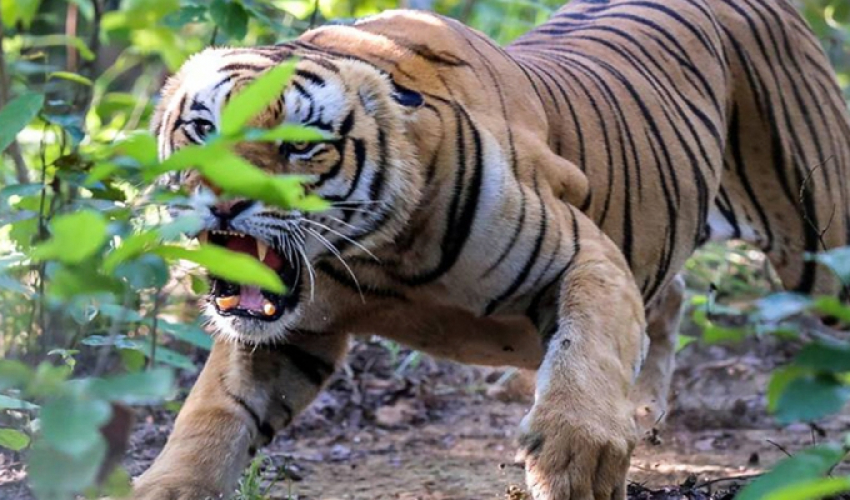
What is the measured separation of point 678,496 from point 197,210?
141 centimetres

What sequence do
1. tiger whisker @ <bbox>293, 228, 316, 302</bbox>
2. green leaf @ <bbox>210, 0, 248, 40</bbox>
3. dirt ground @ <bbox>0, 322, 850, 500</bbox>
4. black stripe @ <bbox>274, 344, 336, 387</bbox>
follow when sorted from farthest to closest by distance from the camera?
green leaf @ <bbox>210, 0, 248, 40</bbox> → dirt ground @ <bbox>0, 322, 850, 500</bbox> → black stripe @ <bbox>274, 344, 336, 387</bbox> → tiger whisker @ <bbox>293, 228, 316, 302</bbox>

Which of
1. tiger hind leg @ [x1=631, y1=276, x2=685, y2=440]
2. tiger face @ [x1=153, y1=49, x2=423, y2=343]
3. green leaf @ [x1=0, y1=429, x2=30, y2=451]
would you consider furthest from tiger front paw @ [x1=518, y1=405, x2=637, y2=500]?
tiger hind leg @ [x1=631, y1=276, x2=685, y2=440]

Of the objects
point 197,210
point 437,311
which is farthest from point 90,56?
point 197,210

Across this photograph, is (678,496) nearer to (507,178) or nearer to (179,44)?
(507,178)

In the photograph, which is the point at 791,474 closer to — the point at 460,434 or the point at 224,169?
the point at 224,169

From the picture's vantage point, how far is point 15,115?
262 centimetres

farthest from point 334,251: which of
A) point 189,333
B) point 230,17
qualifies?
point 230,17

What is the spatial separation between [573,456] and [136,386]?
1.41 m

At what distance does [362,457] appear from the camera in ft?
14.3

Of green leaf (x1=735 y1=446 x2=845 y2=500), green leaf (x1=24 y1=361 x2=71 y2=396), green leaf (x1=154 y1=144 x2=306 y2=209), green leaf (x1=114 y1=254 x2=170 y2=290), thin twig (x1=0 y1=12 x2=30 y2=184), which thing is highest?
green leaf (x1=154 y1=144 x2=306 y2=209)

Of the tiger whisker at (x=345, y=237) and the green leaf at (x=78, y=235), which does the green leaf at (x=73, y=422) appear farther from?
Answer: the tiger whisker at (x=345, y=237)

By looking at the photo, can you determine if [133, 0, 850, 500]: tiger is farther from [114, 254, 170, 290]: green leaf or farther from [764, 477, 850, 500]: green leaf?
[764, 477, 850, 500]: green leaf

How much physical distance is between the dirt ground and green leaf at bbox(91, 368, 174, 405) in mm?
1833

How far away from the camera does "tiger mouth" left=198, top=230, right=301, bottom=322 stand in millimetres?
2920
